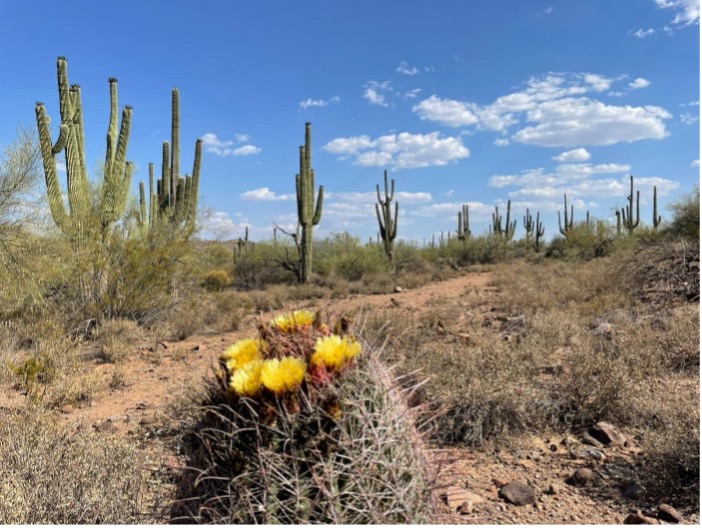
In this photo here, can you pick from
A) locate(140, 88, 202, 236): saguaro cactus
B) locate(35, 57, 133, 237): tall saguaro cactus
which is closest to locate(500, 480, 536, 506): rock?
locate(35, 57, 133, 237): tall saguaro cactus

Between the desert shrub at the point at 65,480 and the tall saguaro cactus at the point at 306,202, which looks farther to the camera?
the tall saguaro cactus at the point at 306,202

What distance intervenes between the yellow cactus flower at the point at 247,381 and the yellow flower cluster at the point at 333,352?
179 mm

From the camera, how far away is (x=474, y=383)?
187 inches

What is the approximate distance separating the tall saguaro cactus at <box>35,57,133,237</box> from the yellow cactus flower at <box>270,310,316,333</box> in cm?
1006

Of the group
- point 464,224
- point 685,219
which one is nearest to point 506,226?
point 464,224

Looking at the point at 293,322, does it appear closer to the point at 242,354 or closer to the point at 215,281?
the point at 242,354

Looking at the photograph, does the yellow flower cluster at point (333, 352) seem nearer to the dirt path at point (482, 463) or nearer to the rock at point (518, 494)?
the dirt path at point (482, 463)

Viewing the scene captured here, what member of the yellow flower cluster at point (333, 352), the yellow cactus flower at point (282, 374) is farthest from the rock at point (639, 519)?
the yellow cactus flower at point (282, 374)

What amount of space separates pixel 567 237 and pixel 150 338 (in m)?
27.4

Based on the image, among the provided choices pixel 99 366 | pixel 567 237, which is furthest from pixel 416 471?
pixel 567 237

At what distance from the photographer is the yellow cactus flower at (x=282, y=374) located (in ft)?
5.32

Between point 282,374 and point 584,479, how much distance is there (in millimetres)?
2979

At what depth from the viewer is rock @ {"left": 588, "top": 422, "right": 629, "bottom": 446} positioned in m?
4.28

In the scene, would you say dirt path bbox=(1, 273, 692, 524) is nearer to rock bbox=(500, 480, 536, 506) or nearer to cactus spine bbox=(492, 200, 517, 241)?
rock bbox=(500, 480, 536, 506)
